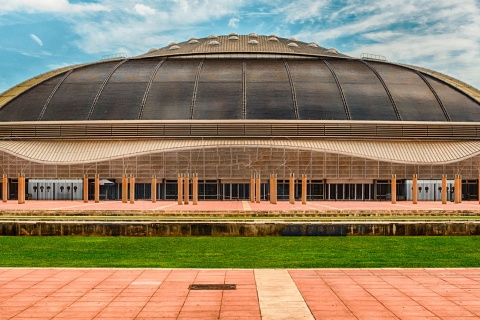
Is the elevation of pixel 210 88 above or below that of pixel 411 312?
above

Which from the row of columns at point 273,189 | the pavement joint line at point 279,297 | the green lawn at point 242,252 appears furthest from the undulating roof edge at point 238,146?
the pavement joint line at point 279,297

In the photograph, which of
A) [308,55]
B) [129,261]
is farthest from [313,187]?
[129,261]

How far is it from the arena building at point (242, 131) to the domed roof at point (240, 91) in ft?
0.52

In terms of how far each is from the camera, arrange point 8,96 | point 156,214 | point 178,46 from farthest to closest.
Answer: point 178,46
point 8,96
point 156,214

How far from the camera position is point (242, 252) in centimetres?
1794

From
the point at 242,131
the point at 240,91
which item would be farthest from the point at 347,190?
the point at 240,91

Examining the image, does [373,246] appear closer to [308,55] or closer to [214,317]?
[214,317]

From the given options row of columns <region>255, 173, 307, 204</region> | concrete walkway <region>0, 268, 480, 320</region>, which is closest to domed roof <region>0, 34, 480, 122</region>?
row of columns <region>255, 173, 307, 204</region>

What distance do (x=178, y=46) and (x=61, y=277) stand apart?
7605cm

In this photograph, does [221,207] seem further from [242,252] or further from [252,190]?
[242,252]

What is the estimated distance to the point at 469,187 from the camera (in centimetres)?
6303

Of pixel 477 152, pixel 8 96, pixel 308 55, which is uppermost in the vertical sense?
pixel 308 55

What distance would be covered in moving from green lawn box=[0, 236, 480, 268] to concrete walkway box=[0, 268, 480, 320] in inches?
63.2

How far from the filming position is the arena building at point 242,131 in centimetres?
6134
